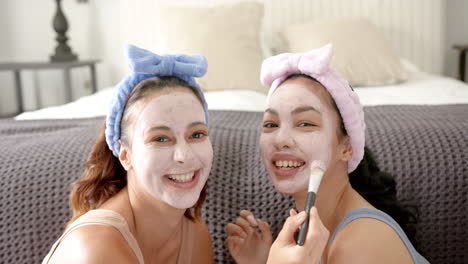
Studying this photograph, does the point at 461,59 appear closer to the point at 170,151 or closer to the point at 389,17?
the point at 389,17

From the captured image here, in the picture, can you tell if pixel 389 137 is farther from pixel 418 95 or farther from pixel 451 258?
pixel 418 95

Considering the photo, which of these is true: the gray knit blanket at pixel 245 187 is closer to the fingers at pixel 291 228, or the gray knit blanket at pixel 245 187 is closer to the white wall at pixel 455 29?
the fingers at pixel 291 228

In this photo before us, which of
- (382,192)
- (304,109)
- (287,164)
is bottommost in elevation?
(382,192)

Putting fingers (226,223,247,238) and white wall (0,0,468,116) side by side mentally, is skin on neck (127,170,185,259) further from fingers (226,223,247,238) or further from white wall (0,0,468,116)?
white wall (0,0,468,116)

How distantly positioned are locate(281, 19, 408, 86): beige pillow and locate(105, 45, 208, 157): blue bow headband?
1.61 metres

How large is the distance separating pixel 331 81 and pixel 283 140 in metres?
0.15

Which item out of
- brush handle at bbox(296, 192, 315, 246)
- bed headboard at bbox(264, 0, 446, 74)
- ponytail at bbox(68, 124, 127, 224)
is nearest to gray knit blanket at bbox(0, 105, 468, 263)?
ponytail at bbox(68, 124, 127, 224)

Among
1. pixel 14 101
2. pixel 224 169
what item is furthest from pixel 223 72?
pixel 14 101

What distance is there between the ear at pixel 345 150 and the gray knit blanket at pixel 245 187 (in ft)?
0.73

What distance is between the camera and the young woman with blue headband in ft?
3.02

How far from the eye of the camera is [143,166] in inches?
36.8

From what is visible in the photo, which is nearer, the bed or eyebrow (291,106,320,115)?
eyebrow (291,106,320,115)

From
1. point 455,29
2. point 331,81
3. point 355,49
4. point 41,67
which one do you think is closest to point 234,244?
point 331,81

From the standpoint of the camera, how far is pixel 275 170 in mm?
1038
